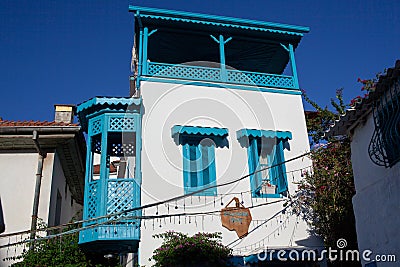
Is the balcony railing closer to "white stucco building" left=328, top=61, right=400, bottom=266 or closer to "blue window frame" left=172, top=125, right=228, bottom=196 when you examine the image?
"blue window frame" left=172, top=125, right=228, bottom=196

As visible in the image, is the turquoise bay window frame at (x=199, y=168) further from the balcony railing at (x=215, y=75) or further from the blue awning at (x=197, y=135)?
the balcony railing at (x=215, y=75)

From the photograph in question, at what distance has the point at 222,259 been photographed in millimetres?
9125

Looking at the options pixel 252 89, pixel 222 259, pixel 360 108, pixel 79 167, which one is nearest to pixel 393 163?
pixel 360 108

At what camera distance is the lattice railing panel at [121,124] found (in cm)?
1005

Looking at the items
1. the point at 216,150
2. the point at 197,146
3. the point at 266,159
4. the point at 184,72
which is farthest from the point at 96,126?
the point at 266,159

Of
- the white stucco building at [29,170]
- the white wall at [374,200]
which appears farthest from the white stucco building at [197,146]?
the white wall at [374,200]

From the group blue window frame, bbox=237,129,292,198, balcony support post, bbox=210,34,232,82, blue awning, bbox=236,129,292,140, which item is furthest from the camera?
balcony support post, bbox=210,34,232,82

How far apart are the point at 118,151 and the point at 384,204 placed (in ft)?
22.0

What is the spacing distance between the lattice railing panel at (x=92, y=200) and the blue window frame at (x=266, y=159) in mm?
3641

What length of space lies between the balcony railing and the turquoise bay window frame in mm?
2005

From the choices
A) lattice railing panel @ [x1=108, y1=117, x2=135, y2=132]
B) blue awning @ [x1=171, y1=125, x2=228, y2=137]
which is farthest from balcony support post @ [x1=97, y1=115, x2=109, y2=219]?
blue awning @ [x1=171, y1=125, x2=228, y2=137]

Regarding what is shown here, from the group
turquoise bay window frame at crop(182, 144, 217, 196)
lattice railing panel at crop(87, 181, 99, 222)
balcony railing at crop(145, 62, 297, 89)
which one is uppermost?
balcony railing at crop(145, 62, 297, 89)

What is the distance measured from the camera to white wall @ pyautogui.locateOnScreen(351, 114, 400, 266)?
6027 millimetres

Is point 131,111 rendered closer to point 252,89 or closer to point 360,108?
point 252,89
